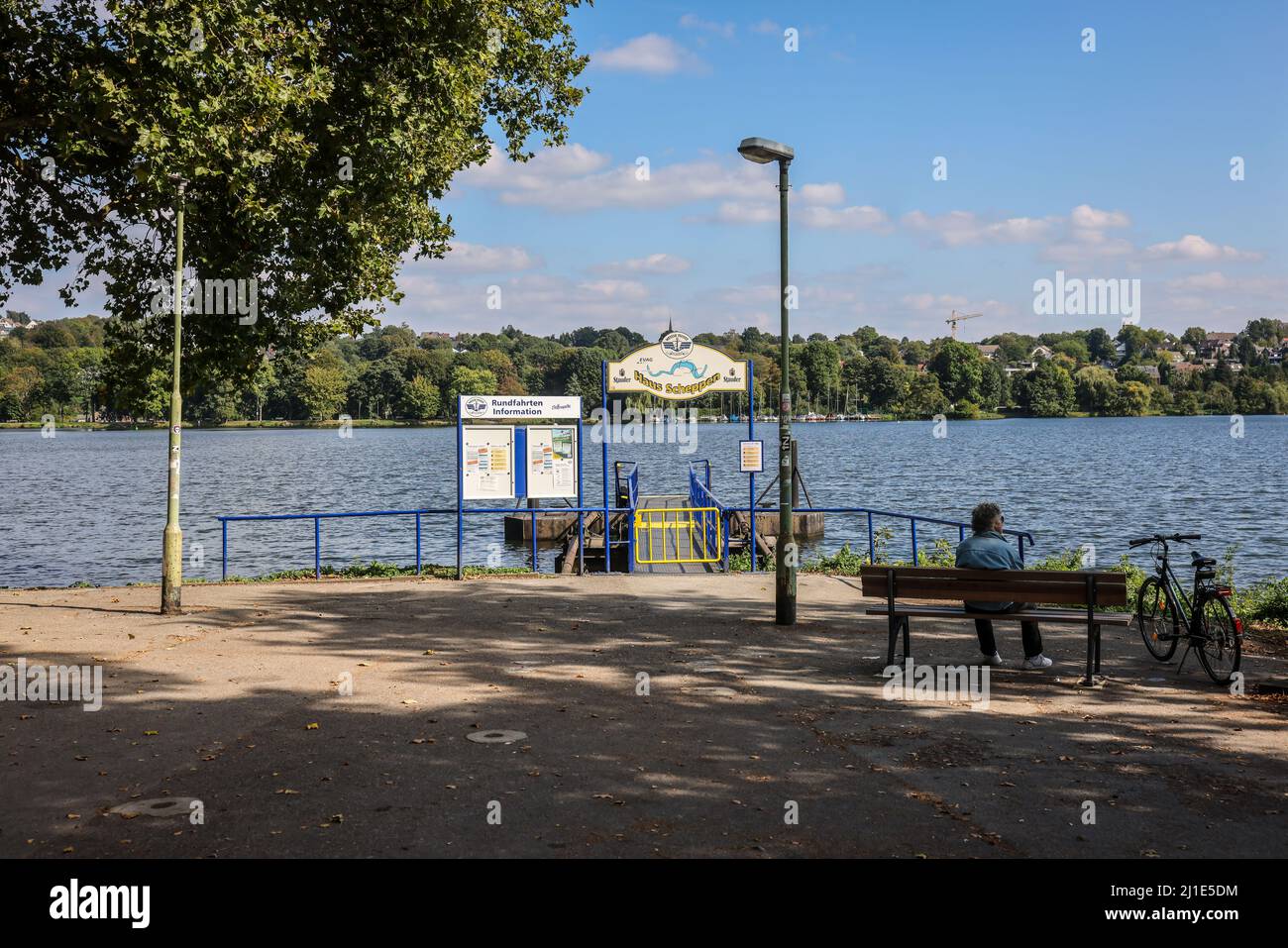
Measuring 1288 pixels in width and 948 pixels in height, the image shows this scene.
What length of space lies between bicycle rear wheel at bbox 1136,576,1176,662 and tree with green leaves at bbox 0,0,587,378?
967 cm

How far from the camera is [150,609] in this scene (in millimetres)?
13859

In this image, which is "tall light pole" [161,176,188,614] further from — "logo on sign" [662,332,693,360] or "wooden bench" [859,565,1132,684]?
"wooden bench" [859,565,1132,684]

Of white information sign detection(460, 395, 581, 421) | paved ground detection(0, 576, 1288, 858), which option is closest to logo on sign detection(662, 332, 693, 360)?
white information sign detection(460, 395, 581, 421)

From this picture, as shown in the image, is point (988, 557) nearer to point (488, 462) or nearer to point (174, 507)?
point (174, 507)

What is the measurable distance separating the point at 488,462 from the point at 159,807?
11942mm

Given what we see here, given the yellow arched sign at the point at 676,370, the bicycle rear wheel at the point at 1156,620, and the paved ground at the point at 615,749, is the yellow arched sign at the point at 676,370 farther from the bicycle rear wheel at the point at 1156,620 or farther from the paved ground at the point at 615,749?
the bicycle rear wheel at the point at 1156,620

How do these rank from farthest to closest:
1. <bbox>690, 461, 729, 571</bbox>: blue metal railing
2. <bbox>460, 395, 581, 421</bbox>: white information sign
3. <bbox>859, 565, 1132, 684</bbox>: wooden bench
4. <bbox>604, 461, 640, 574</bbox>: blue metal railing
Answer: <bbox>604, 461, 640, 574</bbox>: blue metal railing
<bbox>690, 461, 729, 571</bbox>: blue metal railing
<bbox>460, 395, 581, 421</bbox>: white information sign
<bbox>859, 565, 1132, 684</bbox>: wooden bench

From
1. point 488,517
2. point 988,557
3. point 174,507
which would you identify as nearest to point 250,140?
point 174,507

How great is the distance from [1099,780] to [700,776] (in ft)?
8.05

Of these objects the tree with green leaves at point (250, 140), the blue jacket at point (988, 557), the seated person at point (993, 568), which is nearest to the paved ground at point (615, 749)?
the seated person at point (993, 568)

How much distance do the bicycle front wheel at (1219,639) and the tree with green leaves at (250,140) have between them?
1009 centimetres

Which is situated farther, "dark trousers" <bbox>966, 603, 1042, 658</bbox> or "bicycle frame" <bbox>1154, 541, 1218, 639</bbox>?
"dark trousers" <bbox>966, 603, 1042, 658</bbox>

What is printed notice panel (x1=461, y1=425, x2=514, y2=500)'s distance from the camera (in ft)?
58.4
